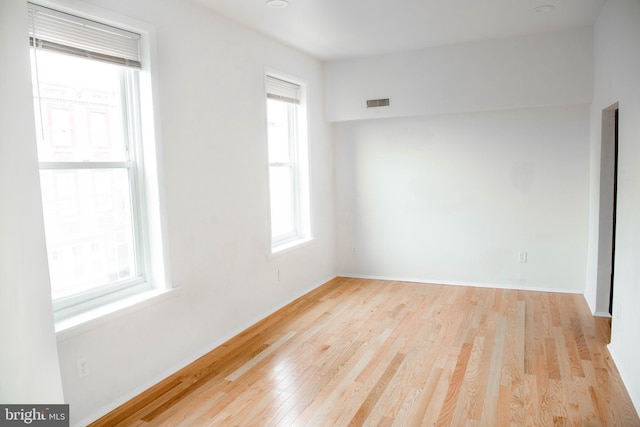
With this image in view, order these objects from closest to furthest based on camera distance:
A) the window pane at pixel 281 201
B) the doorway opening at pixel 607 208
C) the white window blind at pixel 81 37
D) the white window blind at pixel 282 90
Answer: the white window blind at pixel 81 37 < the doorway opening at pixel 607 208 < the white window blind at pixel 282 90 < the window pane at pixel 281 201

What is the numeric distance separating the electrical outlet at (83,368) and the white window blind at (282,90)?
9.76ft

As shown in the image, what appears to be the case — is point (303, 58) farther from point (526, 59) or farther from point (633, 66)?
point (633, 66)

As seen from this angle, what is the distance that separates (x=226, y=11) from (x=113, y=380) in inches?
110

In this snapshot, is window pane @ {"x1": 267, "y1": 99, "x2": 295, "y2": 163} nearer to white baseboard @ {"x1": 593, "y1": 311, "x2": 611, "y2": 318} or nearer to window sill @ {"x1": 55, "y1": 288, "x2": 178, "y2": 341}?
window sill @ {"x1": 55, "y1": 288, "x2": 178, "y2": 341}

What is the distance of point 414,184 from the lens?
561 cm

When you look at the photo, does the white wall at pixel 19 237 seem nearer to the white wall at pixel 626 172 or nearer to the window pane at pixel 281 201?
the window pane at pixel 281 201

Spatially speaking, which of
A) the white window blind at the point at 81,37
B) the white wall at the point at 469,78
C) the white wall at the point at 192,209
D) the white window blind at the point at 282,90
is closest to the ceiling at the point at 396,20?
the white wall at the point at 469,78

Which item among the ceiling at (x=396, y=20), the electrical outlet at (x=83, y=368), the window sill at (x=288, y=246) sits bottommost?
the electrical outlet at (x=83, y=368)

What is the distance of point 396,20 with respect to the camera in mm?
4059

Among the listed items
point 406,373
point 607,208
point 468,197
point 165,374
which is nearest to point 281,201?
point 468,197

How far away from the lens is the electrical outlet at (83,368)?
257 cm

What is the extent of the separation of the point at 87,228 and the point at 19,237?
78 centimetres

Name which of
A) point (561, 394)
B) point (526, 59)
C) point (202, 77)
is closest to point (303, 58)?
point (202, 77)

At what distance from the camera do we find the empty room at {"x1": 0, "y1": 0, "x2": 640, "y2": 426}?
2590 mm
